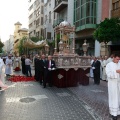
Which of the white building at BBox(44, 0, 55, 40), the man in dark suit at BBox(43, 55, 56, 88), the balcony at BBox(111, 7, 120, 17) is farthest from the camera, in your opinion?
the white building at BBox(44, 0, 55, 40)

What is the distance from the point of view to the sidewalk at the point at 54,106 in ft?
21.6

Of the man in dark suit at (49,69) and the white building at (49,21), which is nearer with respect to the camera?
the man in dark suit at (49,69)

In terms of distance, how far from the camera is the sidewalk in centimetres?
660

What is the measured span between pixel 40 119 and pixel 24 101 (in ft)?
7.68

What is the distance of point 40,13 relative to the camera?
55031 millimetres

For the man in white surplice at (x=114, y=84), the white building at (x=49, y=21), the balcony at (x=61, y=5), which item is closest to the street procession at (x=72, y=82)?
the man in white surplice at (x=114, y=84)

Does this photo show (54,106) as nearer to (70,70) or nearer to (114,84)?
(114,84)

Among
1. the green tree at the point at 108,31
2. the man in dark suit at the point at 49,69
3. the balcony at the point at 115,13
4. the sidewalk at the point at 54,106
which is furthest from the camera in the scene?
the balcony at the point at 115,13

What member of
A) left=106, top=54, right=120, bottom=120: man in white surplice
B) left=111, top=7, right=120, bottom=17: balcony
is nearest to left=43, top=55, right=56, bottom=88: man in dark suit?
left=106, top=54, right=120, bottom=120: man in white surplice

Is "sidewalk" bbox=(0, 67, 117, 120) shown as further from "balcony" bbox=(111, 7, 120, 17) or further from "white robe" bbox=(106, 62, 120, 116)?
"balcony" bbox=(111, 7, 120, 17)

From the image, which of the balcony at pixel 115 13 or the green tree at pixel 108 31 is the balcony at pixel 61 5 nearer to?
the balcony at pixel 115 13

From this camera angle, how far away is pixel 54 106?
307 inches

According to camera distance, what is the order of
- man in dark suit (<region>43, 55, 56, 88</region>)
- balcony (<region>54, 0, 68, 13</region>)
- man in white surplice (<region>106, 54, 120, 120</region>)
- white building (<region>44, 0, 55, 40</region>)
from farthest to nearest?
white building (<region>44, 0, 55, 40</region>), balcony (<region>54, 0, 68, 13</region>), man in dark suit (<region>43, 55, 56, 88</region>), man in white surplice (<region>106, 54, 120, 120</region>)

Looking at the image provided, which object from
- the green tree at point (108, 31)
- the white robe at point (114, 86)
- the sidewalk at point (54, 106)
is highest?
the green tree at point (108, 31)
